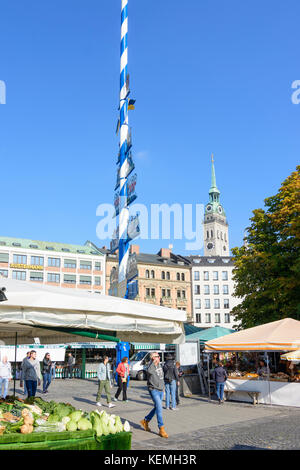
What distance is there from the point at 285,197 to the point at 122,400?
15457mm

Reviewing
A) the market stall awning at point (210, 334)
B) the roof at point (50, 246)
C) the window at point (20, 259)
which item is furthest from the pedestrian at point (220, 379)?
the roof at point (50, 246)

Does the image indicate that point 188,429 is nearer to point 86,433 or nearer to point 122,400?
point 86,433

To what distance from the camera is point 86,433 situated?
5355mm

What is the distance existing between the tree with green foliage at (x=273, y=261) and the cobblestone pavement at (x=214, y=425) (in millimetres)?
Result: 9476

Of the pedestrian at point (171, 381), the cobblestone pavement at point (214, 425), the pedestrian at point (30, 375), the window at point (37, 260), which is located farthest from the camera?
the window at point (37, 260)

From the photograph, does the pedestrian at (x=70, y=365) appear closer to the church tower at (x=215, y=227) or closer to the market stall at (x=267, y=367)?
the market stall at (x=267, y=367)

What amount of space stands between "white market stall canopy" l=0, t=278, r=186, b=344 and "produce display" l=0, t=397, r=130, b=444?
108cm

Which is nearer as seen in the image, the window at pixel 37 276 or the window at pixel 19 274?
the window at pixel 19 274

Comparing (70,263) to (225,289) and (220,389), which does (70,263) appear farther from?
(220,389)

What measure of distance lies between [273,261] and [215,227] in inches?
5686

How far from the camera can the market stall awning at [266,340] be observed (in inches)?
589

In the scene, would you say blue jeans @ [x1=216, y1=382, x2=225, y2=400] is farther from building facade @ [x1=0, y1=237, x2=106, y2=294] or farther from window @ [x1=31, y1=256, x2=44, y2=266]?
window @ [x1=31, y1=256, x2=44, y2=266]

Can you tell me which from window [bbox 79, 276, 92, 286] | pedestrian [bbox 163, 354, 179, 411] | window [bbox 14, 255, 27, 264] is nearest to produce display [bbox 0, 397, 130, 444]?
pedestrian [bbox 163, 354, 179, 411]

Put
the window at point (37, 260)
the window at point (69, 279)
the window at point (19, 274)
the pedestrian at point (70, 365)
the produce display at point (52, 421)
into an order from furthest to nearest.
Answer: the window at point (69, 279), the window at point (37, 260), the window at point (19, 274), the pedestrian at point (70, 365), the produce display at point (52, 421)
